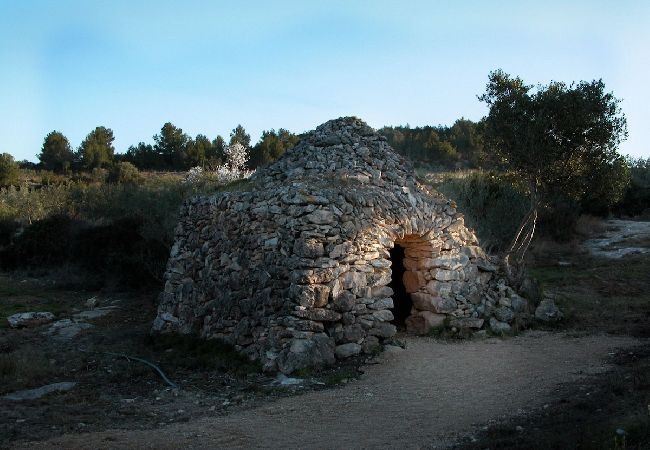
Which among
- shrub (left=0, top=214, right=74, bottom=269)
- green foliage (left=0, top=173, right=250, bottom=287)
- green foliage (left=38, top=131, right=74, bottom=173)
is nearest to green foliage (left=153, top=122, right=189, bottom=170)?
green foliage (left=38, top=131, right=74, bottom=173)

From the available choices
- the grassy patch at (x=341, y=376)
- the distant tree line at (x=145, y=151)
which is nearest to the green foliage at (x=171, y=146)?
the distant tree line at (x=145, y=151)

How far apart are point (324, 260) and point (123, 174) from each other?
25.7 m

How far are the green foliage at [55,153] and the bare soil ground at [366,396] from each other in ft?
99.0

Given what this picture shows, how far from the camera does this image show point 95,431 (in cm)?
608

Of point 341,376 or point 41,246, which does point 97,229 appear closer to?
point 41,246

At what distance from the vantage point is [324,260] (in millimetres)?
8484

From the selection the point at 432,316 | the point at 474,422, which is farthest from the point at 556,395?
the point at 432,316

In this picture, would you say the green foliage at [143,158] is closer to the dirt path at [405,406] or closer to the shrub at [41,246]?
the shrub at [41,246]

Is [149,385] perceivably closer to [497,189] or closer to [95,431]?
[95,431]

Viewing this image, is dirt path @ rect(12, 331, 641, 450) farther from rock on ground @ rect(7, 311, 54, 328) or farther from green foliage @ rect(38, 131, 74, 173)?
green foliage @ rect(38, 131, 74, 173)

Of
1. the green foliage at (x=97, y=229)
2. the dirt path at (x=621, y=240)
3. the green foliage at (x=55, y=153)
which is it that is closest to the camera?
the green foliage at (x=97, y=229)

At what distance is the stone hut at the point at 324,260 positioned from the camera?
27.6ft

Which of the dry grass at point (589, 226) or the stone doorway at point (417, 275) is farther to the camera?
the dry grass at point (589, 226)

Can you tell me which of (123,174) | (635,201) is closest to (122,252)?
(123,174)
